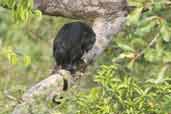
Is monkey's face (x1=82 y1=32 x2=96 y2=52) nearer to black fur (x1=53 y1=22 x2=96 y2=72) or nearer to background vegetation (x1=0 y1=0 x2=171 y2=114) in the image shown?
black fur (x1=53 y1=22 x2=96 y2=72)

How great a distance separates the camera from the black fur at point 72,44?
9.62 ft

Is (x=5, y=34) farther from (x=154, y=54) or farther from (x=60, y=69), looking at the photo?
(x=154, y=54)

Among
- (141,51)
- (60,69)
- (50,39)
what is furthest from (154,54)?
(50,39)

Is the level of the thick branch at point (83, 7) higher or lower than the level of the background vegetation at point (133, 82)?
higher

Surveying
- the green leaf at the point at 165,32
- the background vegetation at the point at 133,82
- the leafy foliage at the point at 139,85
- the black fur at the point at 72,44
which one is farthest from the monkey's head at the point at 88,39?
the green leaf at the point at 165,32

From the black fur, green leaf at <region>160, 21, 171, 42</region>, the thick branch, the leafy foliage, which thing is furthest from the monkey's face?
green leaf at <region>160, 21, 171, 42</region>

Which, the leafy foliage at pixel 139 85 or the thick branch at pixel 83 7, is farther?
the thick branch at pixel 83 7

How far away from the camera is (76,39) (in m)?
3.06

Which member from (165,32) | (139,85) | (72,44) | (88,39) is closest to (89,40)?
(88,39)

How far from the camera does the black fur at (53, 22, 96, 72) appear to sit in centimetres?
293

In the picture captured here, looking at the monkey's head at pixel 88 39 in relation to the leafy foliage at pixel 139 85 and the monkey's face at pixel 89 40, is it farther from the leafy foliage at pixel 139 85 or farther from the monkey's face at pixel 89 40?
the leafy foliage at pixel 139 85

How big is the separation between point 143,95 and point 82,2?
0.82 m

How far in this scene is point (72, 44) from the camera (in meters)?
3.05

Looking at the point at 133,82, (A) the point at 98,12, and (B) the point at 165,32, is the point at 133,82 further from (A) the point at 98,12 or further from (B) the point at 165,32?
(A) the point at 98,12
